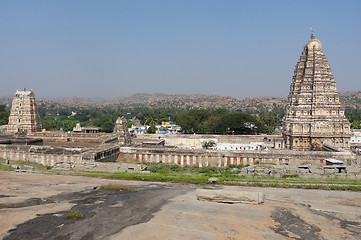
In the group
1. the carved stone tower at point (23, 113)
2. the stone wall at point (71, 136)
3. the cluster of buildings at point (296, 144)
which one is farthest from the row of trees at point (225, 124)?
the carved stone tower at point (23, 113)

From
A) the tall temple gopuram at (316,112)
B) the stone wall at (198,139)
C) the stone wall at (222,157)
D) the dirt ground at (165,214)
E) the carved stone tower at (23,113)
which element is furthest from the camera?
the stone wall at (198,139)

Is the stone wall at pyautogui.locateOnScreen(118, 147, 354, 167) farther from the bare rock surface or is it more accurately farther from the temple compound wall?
the bare rock surface

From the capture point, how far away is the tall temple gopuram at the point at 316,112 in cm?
4272

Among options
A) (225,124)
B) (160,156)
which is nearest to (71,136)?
(160,156)

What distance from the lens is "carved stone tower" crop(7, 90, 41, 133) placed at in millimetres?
Result: 61281

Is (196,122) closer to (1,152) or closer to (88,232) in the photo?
(1,152)

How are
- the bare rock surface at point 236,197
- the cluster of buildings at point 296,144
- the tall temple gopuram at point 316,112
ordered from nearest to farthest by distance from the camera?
the bare rock surface at point 236,197 → the cluster of buildings at point 296,144 → the tall temple gopuram at point 316,112

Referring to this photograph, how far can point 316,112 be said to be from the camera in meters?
43.1

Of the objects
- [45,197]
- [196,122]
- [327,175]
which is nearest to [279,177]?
[327,175]

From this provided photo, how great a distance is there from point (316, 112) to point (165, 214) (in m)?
30.8

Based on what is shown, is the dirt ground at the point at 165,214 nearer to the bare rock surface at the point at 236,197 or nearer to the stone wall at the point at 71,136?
the bare rock surface at the point at 236,197

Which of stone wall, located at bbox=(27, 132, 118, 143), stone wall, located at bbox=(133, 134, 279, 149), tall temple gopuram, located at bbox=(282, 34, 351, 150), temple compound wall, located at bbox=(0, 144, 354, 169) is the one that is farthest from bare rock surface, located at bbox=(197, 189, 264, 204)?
stone wall, located at bbox=(133, 134, 279, 149)

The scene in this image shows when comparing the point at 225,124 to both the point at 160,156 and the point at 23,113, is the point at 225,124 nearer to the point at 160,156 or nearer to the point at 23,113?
the point at 160,156

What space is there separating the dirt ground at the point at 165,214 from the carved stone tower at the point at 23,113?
3928 centimetres
